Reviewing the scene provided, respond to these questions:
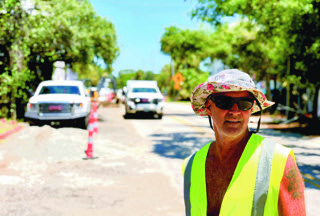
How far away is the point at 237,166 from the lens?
6.09 ft

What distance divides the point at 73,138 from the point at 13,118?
7057 mm

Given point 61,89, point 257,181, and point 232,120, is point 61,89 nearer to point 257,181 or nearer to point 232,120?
point 232,120

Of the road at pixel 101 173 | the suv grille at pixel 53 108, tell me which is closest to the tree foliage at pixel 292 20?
the road at pixel 101 173

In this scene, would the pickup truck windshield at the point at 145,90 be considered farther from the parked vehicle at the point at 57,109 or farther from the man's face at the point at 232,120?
the man's face at the point at 232,120

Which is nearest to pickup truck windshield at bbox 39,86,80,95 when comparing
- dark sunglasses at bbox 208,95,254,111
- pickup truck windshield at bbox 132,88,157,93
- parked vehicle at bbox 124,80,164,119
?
parked vehicle at bbox 124,80,164,119

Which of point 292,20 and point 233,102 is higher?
point 292,20

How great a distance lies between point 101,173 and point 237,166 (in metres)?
6.68

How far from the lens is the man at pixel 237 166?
1.76m

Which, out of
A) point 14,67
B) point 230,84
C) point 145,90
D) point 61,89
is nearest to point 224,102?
point 230,84

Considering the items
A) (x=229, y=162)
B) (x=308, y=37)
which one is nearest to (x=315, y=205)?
(x=229, y=162)

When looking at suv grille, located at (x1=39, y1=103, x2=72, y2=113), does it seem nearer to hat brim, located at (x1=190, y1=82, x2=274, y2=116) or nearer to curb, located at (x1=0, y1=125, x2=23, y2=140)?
curb, located at (x1=0, y1=125, x2=23, y2=140)

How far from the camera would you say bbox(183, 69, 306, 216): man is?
176cm

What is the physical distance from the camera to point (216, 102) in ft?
6.97

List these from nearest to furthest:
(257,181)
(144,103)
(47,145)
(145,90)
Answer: (257,181) < (47,145) < (144,103) < (145,90)
